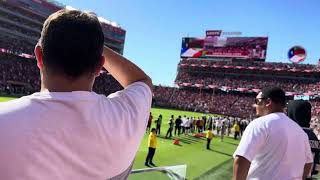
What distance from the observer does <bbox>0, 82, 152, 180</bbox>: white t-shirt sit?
144cm

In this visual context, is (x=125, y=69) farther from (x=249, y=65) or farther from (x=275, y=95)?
(x=249, y=65)

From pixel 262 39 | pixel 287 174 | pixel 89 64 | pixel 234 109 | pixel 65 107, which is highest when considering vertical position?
pixel 262 39

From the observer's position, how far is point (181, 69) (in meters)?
93.8

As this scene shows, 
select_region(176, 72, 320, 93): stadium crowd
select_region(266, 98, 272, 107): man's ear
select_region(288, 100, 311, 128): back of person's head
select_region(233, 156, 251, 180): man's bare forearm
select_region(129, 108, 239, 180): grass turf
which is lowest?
select_region(129, 108, 239, 180): grass turf

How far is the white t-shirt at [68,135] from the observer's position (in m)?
1.44

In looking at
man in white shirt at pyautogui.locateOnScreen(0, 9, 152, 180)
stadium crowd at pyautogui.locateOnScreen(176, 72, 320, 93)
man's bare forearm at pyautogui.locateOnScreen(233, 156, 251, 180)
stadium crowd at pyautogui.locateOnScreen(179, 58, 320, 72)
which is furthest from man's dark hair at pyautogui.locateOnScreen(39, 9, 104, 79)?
stadium crowd at pyautogui.locateOnScreen(179, 58, 320, 72)

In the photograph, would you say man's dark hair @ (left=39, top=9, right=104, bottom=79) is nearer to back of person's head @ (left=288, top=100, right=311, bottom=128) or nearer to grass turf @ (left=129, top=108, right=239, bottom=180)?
back of person's head @ (left=288, top=100, right=311, bottom=128)

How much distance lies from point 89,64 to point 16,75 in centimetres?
6373

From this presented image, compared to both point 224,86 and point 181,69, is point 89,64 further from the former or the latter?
point 181,69

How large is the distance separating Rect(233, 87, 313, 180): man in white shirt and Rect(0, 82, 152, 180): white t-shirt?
6.31ft

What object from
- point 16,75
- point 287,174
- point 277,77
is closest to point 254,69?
point 277,77

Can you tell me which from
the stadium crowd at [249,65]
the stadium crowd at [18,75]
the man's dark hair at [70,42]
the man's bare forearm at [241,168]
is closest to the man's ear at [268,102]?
the man's bare forearm at [241,168]

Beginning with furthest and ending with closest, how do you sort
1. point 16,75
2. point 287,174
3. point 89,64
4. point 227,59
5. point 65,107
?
1. point 227,59
2. point 16,75
3. point 287,174
4. point 89,64
5. point 65,107

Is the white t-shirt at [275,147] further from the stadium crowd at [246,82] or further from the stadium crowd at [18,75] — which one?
the stadium crowd at [246,82]
